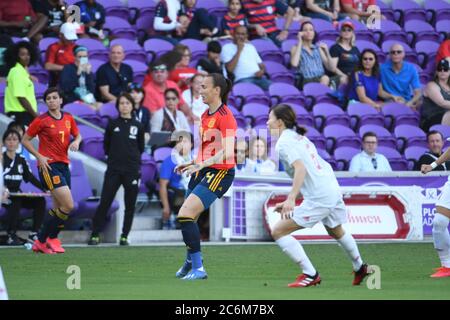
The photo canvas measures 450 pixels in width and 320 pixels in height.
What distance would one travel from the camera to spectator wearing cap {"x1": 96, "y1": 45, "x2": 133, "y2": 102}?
19953 mm

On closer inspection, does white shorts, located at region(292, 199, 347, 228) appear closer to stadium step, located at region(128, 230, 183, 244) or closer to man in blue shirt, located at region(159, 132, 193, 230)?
man in blue shirt, located at region(159, 132, 193, 230)

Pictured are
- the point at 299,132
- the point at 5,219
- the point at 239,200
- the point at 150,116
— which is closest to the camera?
the point at 299,132

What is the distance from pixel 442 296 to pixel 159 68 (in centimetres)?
1076

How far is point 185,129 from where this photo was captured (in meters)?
19.7

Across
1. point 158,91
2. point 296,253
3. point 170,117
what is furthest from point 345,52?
point 296,253

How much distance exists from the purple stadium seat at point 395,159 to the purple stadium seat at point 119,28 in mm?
5329

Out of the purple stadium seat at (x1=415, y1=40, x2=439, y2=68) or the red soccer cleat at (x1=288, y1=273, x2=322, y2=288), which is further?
the purple stadium seat at (x1=415, y1=40, x2=439, y2=68)

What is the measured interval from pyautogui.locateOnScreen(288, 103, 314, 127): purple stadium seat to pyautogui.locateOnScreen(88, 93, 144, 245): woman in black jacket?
4.62m

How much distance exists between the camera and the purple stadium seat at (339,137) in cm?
2117

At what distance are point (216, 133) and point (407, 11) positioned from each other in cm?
1419

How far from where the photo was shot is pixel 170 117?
19.8m

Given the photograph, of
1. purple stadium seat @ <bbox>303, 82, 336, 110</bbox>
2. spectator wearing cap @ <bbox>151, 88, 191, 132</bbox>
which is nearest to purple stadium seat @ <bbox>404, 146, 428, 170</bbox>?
purple stadium seat @ <bbox>303, 82, 336, 110</bbox>
